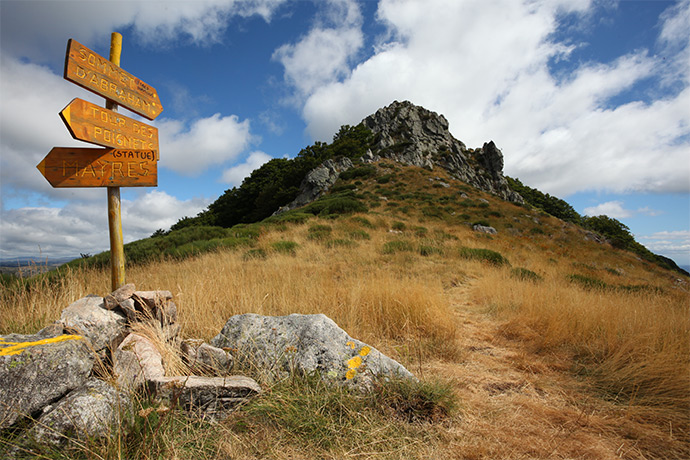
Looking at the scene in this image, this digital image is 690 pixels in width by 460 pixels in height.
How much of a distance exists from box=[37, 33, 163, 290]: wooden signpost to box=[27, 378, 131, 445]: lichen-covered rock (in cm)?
261

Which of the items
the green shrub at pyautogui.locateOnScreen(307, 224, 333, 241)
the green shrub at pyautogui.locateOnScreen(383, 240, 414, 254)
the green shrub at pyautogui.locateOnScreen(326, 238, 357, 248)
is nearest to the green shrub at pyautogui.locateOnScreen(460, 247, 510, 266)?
the green shrub at pyautogui.locateOnScreen(383, 240, 414, 254)

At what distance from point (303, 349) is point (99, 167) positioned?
3.47m

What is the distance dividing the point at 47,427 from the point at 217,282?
146 inches

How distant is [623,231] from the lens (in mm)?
50906

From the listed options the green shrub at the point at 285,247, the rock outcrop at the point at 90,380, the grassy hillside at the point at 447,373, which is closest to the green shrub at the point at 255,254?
the grassy hillside at the point at 447,373

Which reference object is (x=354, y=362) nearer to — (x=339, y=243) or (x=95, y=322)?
(x=95, y=322)

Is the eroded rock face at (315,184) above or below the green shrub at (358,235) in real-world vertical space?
above

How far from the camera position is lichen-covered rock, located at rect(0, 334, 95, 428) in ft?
5.74

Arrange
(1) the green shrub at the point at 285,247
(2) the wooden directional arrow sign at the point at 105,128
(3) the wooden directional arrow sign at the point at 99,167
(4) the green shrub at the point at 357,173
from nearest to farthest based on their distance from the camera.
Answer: (2) the wooden directional arrow sign at the point at 105,128
(3) the wooden directional arrow sign at the point at 99,167
(1) the green shrub at the point at 285,247
(4) the green shrub at the point at 357,173

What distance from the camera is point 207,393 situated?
2.17 metres

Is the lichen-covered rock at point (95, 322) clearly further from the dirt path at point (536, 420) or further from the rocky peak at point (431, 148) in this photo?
the rocky peak at point (431, 148)

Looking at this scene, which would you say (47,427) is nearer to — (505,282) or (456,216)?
(505,282)

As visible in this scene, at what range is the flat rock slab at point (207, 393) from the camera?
2088mm

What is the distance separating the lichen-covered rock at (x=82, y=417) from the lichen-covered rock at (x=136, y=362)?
0.19 meters
